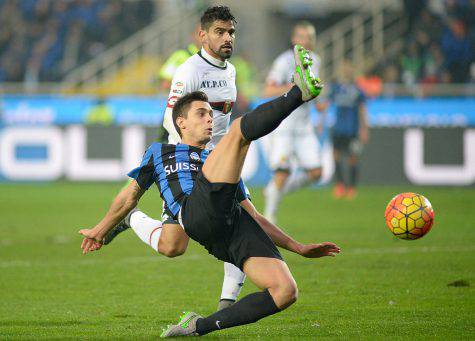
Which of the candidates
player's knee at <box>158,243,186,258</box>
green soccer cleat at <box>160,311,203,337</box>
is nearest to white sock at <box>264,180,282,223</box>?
player's knee at <box>158,243,186,258</box>

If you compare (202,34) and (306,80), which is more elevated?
(202,34)

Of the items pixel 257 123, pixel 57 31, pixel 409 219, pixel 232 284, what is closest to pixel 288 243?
pixel 232 284

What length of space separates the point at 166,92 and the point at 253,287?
5.67 meters

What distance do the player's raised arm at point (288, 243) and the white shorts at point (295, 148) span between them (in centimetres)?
694

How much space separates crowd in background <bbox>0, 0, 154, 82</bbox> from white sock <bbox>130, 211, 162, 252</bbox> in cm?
1867

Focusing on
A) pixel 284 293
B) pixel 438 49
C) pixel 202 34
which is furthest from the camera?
pixel 438 49

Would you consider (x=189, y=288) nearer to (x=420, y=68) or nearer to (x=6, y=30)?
(x=420, y=68)

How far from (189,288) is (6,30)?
20439 mm

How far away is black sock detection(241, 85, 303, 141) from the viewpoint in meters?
5.27

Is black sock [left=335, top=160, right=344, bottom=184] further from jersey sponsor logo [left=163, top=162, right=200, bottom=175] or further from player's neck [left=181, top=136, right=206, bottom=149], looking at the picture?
jersey sponsor logo [left=163, top=162, right=200, bottom=175]

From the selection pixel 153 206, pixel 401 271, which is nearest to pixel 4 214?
pixel 153 206

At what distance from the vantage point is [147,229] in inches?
275

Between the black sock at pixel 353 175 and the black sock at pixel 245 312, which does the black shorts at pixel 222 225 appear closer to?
the black sock at pixel 245 312

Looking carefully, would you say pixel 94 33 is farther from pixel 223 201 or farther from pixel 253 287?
pixel 223 201
